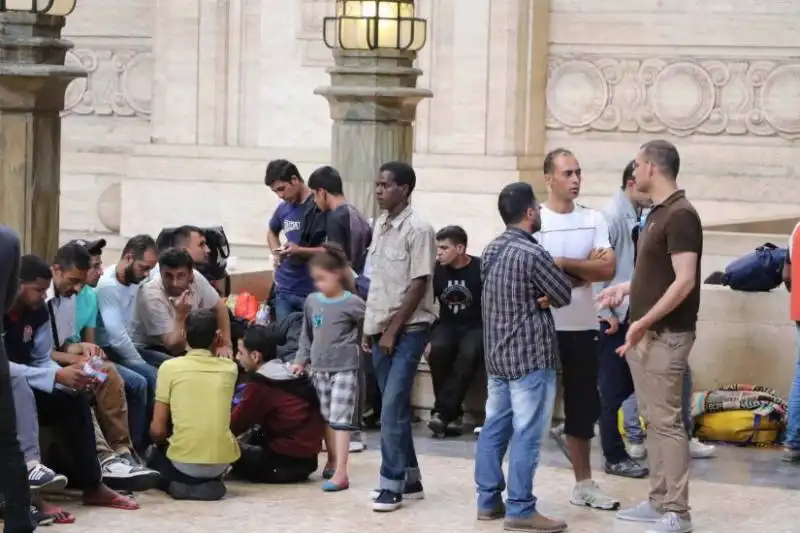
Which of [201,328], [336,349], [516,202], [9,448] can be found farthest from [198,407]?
[516,202]

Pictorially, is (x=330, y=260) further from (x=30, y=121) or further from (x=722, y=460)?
(x=722, y=460)

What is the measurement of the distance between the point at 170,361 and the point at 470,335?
8.64ft

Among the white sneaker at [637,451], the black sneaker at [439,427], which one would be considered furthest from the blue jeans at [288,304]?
the white sneaker at [637,451]

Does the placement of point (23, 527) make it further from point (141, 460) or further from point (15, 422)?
point (141, 460)

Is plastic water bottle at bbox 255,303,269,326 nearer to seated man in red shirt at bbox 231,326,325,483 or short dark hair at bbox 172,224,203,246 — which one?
short dark hair at bbox 172,224,203,246

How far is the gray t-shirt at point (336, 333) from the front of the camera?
10398 mm

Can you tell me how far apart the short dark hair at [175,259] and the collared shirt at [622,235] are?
236 centimetres

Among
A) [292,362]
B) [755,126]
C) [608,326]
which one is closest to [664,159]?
[608,326]

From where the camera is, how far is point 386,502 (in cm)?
984

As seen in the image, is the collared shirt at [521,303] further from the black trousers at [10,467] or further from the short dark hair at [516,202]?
the black trousers at [10,467]

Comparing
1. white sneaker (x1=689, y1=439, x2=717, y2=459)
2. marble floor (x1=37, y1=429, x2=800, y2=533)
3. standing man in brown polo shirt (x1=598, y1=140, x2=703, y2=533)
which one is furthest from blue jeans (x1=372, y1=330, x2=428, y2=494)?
white sneaker (x1=689, y1=439, x2=717, y2=459)

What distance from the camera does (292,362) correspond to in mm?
10820

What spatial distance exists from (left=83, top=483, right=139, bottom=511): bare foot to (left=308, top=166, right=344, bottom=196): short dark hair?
120 inches

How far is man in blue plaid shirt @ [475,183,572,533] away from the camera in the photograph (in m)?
9.34
